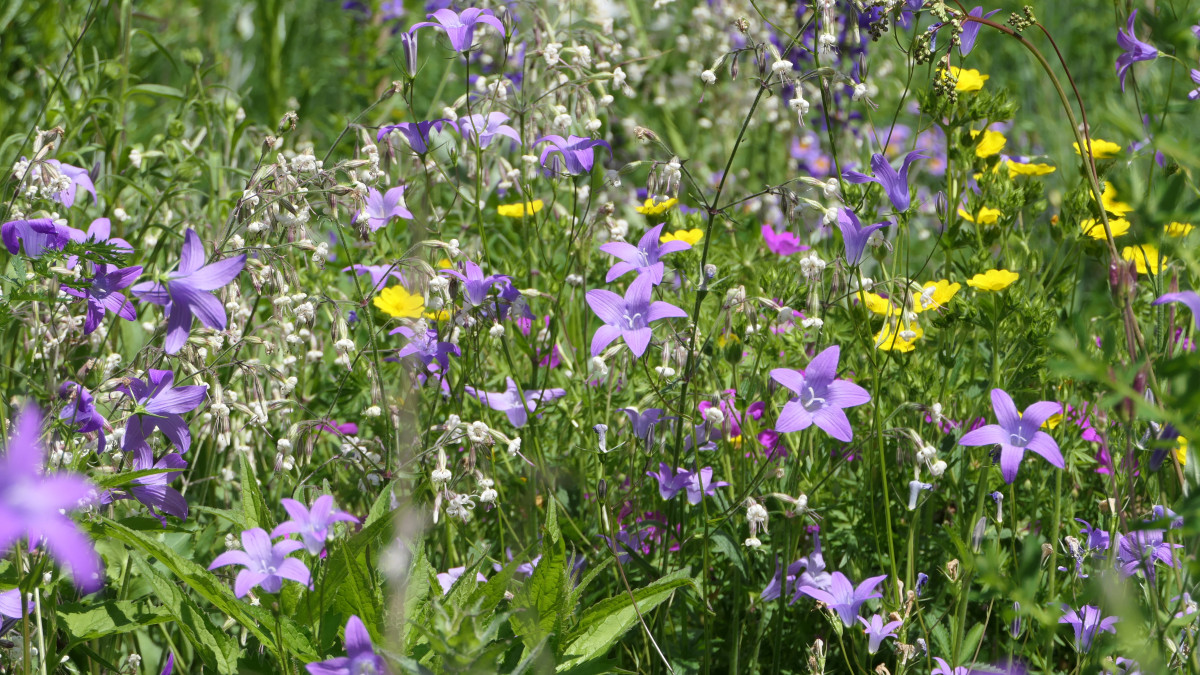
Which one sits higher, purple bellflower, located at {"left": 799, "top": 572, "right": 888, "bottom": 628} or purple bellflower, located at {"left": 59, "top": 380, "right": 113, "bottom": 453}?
purple bellflower, located at {"left": 59, "top": 380, "right": 113, "bottom": 453}

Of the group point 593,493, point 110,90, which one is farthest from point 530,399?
point 110,90

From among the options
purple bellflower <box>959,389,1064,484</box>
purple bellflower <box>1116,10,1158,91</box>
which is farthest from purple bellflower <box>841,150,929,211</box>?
purple bellflower <box>1116,10,1158,91</box>

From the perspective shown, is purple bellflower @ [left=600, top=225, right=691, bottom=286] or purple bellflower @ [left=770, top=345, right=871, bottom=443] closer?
purple bellflower @ [left=770, top=345, right=871, bottom=443]

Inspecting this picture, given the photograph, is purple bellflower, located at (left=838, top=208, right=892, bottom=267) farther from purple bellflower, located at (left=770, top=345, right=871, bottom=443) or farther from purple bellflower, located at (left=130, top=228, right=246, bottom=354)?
purple bellflower, located at (left=130, top=228, right=246, bottom=354)

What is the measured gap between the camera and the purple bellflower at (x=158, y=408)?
1.50 metres

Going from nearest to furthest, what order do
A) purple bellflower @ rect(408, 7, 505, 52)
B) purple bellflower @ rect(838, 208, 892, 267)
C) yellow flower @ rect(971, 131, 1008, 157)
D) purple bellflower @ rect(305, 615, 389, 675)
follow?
purple bellflower @ rect(305, 615, 389, 675), purple bellflower @ rect(838, 208, 892, 267), purple bellflower @ rect(408, 7, 505, 52), yellow flower @ rect(971, 131, 1008, 157)

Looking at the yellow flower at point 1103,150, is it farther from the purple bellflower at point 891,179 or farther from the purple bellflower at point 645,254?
the purple bellflower at point 645,254

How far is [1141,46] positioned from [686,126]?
3.49 metres

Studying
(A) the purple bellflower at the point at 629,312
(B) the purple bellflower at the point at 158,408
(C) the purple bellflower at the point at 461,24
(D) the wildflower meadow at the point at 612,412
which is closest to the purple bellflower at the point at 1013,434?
(D) the wildflower meadow at the point at 612,412

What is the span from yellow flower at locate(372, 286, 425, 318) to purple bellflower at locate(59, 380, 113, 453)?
550mm

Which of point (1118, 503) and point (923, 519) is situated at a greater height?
point (1118, 503)

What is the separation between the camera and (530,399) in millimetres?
1964

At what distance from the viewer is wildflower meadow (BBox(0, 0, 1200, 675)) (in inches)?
54.0

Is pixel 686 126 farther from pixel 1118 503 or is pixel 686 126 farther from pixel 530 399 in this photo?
pixel 1118 503
